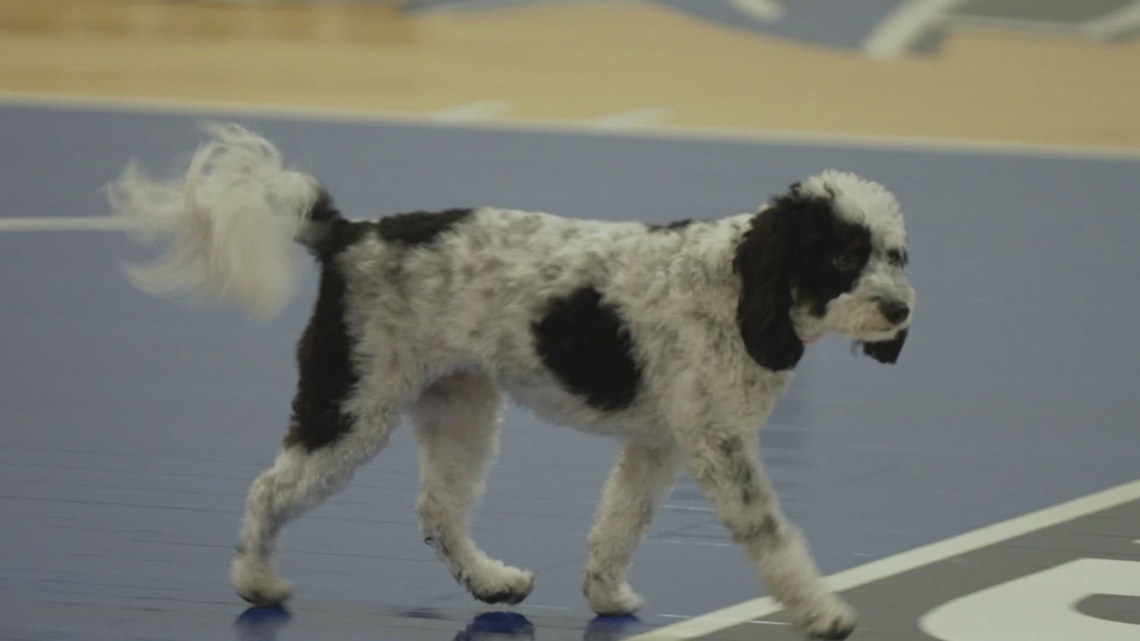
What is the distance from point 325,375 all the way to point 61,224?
605cm

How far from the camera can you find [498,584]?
5332 millimetres

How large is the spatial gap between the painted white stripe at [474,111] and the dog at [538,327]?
8826 millimetres

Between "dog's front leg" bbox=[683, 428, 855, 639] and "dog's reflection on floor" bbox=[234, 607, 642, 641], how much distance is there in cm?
48

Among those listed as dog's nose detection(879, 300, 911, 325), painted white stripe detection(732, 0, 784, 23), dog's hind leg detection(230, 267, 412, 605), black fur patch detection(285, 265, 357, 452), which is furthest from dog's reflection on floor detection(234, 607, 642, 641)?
painted white stripe detection(732, 0, 784, 23)

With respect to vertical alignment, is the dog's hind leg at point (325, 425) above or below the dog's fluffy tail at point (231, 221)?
below

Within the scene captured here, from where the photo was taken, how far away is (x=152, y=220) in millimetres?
5328

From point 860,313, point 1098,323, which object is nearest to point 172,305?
point 1098,323

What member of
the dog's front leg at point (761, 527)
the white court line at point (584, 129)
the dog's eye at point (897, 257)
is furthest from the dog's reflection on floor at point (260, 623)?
the white court line at point (584, 129)

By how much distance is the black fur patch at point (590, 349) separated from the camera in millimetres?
4957

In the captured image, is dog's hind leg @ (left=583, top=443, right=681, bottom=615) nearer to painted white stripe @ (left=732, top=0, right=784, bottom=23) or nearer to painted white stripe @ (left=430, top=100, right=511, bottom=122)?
painted white stripe @ (left=430, top=100, right=511, bottom=122)

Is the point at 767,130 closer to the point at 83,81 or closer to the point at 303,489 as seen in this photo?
the point at 83,81

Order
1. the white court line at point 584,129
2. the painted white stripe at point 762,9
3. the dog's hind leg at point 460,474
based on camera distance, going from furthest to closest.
Answer: the painted white stripe at point 762,9 → the white court line at point 584,129 → the dog's hind leg at point 460,474

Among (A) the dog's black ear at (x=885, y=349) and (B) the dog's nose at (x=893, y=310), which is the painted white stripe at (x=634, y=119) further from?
(B) the dog's nose at (x=893, y=310)

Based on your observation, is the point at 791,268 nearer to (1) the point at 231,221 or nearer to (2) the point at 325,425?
(2) the point at 325,425
